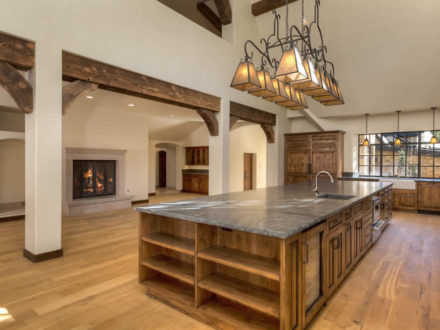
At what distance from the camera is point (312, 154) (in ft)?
26.3

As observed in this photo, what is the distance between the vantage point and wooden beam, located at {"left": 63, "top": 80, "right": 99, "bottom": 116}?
3566 mm

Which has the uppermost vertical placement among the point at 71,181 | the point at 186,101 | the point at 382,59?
the point at 382,59

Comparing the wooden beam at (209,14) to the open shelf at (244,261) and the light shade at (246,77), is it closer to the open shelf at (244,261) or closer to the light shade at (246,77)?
the light shade at (246,77)

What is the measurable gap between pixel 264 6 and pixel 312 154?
4.18 metres

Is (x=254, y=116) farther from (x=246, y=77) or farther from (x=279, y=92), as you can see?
(x=246, y=77)

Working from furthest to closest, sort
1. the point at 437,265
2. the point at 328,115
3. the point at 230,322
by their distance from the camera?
the point at 328,115 → the point at 437,265 → the point at 230,322

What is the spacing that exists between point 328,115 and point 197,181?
5405 mm

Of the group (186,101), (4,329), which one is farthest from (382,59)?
(4,329)

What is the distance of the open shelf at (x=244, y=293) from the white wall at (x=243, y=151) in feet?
25.6

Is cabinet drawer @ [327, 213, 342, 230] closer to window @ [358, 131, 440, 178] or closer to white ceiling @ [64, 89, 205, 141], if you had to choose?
white ceiling @ [64, 89, 205, 141]

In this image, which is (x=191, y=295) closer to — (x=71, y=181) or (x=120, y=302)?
(x=120, y=302)

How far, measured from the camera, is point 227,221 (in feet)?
6.47

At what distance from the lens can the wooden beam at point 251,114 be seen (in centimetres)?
633

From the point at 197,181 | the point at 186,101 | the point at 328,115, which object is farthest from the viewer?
the point at 197,181
